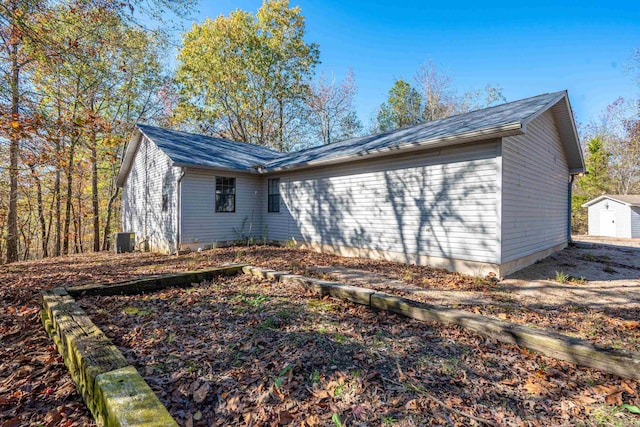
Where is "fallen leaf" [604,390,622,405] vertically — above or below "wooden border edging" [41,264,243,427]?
below

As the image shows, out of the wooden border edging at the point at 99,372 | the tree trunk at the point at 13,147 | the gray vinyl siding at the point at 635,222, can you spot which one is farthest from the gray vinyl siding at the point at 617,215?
the tree trunk at the point at 13,147

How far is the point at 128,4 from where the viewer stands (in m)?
5.94

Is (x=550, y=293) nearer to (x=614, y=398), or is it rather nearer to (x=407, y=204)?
(x=407, y=204)

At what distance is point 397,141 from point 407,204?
5.78ft

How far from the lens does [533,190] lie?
7.76m

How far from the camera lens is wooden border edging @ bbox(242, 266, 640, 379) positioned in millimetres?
2496

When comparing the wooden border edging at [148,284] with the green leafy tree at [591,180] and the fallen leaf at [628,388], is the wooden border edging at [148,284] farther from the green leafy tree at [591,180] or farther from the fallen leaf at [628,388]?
the green leafy tree at [591,180]

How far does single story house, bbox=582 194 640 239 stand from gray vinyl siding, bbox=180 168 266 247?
23.0 metres

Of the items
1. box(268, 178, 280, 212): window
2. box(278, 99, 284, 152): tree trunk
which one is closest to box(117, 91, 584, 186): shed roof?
box(268, 178, 280, 212): window

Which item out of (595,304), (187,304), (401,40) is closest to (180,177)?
(187,304)

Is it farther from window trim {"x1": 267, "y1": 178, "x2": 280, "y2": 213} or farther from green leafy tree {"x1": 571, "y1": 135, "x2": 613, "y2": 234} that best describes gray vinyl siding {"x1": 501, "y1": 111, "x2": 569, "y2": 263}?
green leafy tree {"x1": 571, "y1": 135, "x2": 613, "y2": 234}

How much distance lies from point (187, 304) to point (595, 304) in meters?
6.23

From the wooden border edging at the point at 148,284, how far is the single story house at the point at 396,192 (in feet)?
14.7

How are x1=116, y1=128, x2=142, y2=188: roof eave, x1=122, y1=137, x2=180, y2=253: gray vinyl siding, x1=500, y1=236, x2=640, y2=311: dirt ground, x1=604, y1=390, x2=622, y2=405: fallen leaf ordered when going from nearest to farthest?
x1=604, y1=390, x2=622, y2=405: fallen leaf
x1=500, y1=236, x2=640, y2=311: dirt ground
x1=122, y1=137, x2=180, y2=253: gray vinyl siding
x1=116, y1=128, x2=142, y2=188: roof eave
